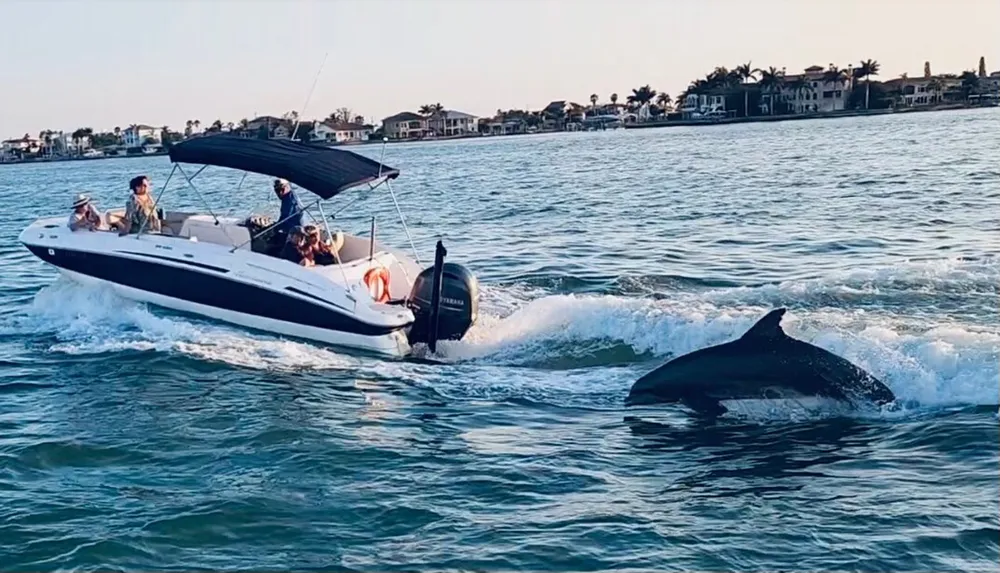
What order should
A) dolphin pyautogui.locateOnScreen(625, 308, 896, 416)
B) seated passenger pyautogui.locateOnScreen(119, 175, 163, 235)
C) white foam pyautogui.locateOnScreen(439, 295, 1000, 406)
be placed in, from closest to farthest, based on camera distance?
dolphin pyautogui.locateOnScreen(625, 308, 896, 416)
white foam pyautogui.locateOnScreen(439, 295, 1000, 406)
seated passenger pyautogui.locateOnScreen(119, 175, 163, 235)

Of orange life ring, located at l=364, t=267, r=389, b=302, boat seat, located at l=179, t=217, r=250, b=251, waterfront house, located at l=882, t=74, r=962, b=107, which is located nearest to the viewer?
orange life ring, located at l=364, t=267, r=389, b=302

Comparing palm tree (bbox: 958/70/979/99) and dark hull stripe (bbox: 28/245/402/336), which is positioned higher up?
palm tree (bbox: 958/70/979/99)

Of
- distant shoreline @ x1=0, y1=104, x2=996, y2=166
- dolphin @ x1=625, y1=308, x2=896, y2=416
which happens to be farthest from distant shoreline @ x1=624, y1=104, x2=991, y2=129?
dolphin @ x1=625, y1=308, x2=896, y2=416

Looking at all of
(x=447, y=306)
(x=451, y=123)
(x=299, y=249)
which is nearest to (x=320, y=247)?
(x=299, y=249)

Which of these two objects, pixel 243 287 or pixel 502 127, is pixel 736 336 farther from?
pixel 502 127

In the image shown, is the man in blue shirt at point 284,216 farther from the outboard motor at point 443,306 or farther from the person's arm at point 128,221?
the outboard motor at point 443,306

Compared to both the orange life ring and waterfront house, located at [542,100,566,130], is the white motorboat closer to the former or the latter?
the orange life ring

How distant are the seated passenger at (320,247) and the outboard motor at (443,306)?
140 cm

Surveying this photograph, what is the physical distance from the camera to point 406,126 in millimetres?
171750

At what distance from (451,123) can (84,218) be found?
163763 mm

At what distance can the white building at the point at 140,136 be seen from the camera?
15888 centimetres

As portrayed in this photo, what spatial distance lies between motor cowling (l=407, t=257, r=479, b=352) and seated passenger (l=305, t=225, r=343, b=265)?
4.40 ft

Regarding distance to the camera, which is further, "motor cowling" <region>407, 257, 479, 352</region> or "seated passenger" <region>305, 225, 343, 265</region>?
"seated passenger" <region>305, 225, 343, 265</region>

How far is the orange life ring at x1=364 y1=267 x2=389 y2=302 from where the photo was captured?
1566cm
